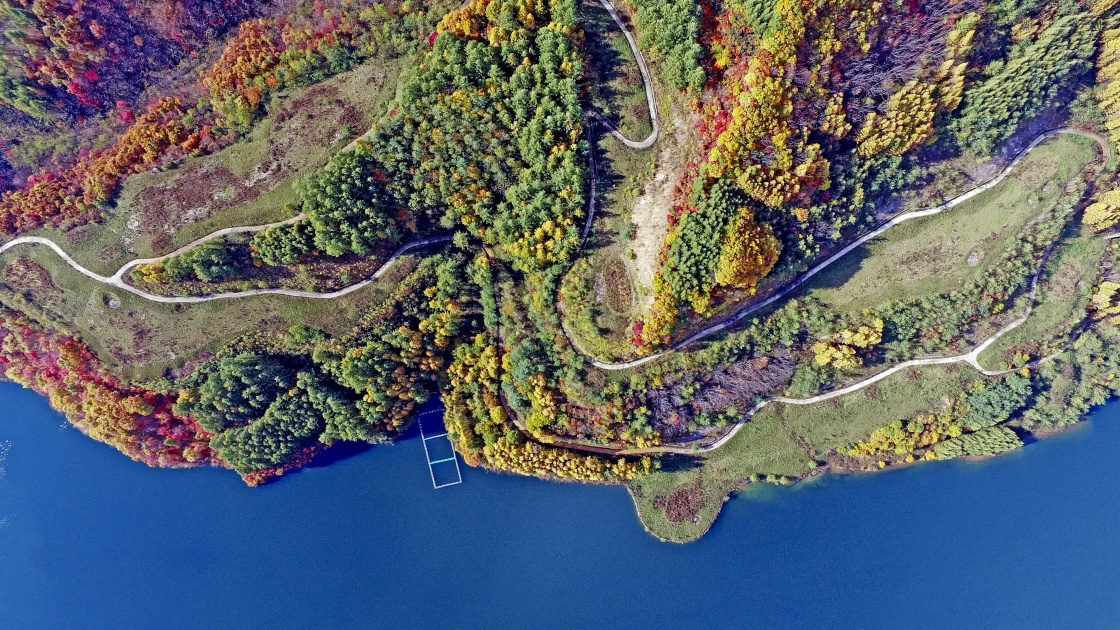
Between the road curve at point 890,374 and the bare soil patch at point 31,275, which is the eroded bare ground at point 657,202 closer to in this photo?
the road curve at point 890,374

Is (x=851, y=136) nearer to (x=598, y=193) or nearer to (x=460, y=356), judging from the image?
(x=598, y=193)

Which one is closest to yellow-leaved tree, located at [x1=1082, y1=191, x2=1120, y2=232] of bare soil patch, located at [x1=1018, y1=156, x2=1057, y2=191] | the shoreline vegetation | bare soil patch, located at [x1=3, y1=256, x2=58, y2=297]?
the shoreline vegetation

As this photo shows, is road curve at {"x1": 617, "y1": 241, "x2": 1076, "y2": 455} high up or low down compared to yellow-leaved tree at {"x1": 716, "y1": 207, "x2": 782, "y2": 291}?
down

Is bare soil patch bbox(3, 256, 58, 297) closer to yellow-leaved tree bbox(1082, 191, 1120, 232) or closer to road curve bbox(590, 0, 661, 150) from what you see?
road curve bbox(590, 0, 661, 150)

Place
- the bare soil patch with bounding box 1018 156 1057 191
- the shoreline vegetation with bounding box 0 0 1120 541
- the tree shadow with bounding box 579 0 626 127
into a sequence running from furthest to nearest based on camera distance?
the bare soil patch with bounding box 1018 156 1057 191
the tree shadow with bounding box 579 0 626 127
the shoreline vegetation with bounding box 0 0 1120 541

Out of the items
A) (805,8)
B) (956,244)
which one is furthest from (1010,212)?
(805,8)

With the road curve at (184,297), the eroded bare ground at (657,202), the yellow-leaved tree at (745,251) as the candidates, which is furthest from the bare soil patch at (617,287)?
the road curve at (184,297)
